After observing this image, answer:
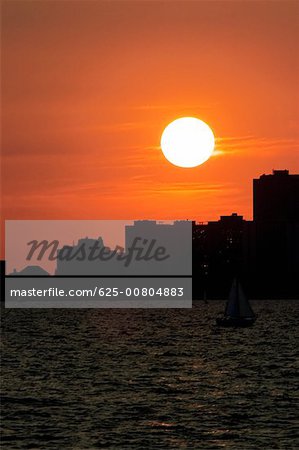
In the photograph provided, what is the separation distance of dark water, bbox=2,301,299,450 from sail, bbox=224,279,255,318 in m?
11.4

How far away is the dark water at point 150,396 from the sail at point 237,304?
11.4 metres

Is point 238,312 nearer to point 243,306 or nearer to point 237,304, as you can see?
point 243,306

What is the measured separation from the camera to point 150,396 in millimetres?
73625

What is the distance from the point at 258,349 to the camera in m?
122

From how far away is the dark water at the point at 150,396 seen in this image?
5606 centimetres

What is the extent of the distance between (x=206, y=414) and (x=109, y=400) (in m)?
8.19

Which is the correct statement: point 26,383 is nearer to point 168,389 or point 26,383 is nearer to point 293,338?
point 168,389

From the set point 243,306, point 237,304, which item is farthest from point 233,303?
point 243,306

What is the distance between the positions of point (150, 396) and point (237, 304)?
72267 millimetres

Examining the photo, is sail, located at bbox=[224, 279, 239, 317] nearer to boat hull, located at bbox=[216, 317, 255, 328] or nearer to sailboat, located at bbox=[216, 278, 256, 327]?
sailboat, located at bbox=[216, 278, 256, 327]

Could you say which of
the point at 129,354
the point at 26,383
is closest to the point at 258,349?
the point at 129,354

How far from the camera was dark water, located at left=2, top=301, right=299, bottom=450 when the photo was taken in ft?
184

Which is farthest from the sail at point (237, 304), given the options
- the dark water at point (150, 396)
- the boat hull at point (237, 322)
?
the dark water at point (150, 396)

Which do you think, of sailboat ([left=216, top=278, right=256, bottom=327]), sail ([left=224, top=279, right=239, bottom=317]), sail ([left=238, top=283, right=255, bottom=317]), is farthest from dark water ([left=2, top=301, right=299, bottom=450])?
sailboat ([left=216, top=278, right=256, bottom=327])
